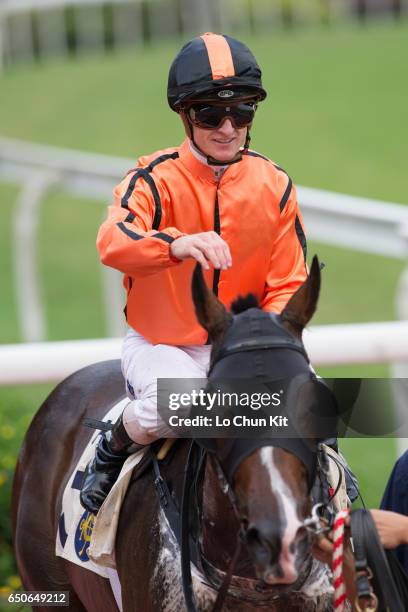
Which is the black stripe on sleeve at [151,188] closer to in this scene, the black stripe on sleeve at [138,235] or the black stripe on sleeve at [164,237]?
the black stripe on sleeve at [138,235]

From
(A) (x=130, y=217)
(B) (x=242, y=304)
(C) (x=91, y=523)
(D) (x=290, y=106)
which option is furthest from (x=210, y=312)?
(D) (x=290, y=106)

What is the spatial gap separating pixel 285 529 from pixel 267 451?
0.20 metres

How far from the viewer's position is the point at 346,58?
23203mm

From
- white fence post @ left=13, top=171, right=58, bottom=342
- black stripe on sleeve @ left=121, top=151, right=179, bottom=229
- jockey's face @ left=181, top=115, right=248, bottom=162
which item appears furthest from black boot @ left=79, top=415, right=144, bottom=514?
white fence post @ left=13, top=171, right=58, bottom=342

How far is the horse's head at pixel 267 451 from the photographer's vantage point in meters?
2.78

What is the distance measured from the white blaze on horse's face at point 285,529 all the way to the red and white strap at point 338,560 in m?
0.20

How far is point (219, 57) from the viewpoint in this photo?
11.9 ft

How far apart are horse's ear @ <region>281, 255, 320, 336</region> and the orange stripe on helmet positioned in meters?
0.85

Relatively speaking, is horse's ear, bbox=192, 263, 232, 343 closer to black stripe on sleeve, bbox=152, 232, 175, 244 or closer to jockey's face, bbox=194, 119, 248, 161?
black stripe on sleeve, bbox=152, 232, 175, 244

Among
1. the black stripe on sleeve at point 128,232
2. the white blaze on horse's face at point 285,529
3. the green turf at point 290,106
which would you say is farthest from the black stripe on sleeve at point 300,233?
the green turf at point 290,106

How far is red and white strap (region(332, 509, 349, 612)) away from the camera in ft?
9.77

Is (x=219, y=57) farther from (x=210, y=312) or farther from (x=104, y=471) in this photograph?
(x=104, y=471)

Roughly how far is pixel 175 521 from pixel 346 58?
20.6 meters

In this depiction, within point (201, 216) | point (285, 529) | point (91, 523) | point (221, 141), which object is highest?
point (221, 141)
